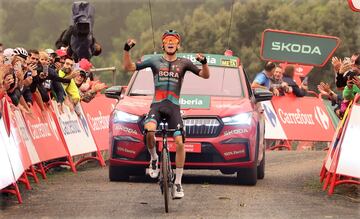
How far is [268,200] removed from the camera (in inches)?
527

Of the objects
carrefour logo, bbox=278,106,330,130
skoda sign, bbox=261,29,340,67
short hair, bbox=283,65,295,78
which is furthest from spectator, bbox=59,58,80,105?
skoda sign, bbox=261,29,340,67

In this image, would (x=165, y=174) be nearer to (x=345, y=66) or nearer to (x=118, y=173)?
(x=118, y=173)

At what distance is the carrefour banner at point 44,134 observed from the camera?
16406mm

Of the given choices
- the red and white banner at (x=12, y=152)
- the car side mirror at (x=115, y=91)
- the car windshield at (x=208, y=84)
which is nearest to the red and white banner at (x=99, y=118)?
the car windshield at (x=208, y=84)

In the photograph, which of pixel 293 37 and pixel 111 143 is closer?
pixel 111 143

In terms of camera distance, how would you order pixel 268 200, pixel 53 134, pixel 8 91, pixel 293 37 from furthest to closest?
pixel 293 37
pixel 53 134
pixel 8 91
pixel 268 200

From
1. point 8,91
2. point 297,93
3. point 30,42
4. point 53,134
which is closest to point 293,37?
point 297,93

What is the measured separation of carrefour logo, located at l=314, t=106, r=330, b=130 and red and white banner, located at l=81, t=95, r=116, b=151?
6.39 m

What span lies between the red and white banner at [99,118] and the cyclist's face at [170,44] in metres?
7.21

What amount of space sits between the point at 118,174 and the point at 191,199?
97.5 inches

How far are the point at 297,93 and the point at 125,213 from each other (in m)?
14.8

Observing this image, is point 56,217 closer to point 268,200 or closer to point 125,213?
point 125,213

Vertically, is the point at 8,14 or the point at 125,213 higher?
the point at 125,213

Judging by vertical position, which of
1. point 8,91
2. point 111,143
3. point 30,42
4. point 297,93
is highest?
point 8,91
